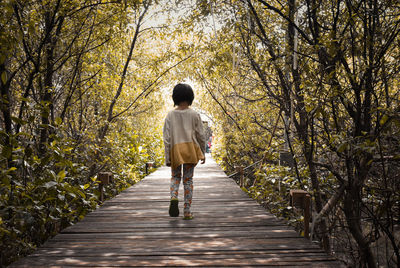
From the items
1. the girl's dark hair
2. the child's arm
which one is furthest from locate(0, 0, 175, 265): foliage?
the child's arm

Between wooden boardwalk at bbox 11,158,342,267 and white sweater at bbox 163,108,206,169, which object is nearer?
wooden boardwalk at bbox 11,158,342,267

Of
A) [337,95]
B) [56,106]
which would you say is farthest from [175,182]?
[56,106]

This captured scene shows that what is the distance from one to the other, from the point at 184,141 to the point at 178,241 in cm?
142

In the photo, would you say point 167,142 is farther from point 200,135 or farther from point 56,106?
point 56,106

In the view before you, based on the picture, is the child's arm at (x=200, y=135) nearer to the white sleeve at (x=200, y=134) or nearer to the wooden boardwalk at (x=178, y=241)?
the white sleeve at (x=200, y=134)

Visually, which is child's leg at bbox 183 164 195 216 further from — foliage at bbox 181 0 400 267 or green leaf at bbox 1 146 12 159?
green leaf at bbox 1 146 12 159

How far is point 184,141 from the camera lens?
4.50 metres

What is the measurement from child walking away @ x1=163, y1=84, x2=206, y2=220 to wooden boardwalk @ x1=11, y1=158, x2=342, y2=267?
0.42 metres

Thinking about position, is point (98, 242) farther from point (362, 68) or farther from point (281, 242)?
point (362, 68)

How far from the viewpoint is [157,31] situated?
26.2 ft

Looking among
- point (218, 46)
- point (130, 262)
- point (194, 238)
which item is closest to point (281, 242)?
point (194, 238)

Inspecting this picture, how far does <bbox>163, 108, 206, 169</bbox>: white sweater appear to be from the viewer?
14.7 feet

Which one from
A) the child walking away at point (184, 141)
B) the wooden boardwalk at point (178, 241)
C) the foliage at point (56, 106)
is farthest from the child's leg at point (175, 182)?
the foliage at point (56, 106)

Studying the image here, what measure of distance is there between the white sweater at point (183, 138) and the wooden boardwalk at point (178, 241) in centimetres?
85
